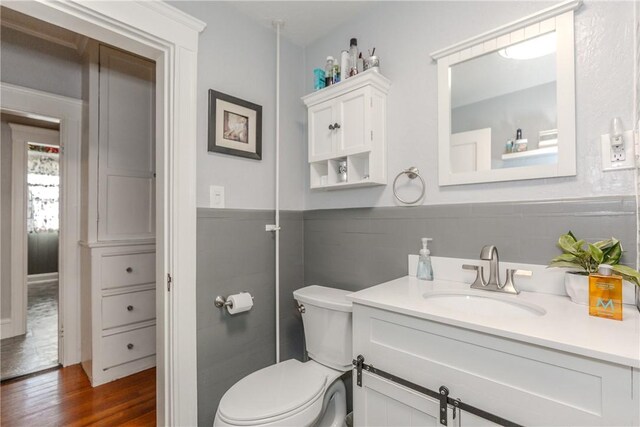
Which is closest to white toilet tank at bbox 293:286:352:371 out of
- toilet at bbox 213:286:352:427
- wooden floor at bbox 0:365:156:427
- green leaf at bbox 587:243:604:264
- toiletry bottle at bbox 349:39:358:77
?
toilet at bbox 213:286:352:427

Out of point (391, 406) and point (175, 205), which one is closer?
point (391, 406)

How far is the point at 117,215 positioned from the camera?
220 cm

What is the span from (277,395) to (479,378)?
81cm

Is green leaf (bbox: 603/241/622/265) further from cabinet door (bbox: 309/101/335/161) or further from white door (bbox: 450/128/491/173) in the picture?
cabinet door (bbox: 309/101/335/161)

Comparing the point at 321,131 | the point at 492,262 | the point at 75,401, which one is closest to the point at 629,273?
the point at 492,262

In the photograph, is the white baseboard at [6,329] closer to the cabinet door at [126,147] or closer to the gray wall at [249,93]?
the cabinet door at [126,147]

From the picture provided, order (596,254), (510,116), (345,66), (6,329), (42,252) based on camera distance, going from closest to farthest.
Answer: (596,254)
(510,116)
(345,66)
(6,329)
(42,252)

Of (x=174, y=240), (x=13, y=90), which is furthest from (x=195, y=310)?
(x=13, y=90)

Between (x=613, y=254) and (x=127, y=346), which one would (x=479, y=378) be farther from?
(x=127, y=346)

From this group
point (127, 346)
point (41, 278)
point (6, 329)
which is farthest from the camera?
point (41, 278)

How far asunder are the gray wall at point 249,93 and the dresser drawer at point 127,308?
4.14 ft

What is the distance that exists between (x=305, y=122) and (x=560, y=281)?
1.61m

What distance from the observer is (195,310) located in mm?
1449

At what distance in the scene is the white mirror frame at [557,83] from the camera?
1.09 m
